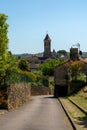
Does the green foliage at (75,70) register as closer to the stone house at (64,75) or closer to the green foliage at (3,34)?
the stone house at (64,75)

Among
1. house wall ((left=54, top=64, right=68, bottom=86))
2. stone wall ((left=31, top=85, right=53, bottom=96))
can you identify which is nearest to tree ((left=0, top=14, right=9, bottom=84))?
stone wall ((left=31, top=85, right=53, bottom=96))

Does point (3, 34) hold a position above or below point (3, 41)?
above

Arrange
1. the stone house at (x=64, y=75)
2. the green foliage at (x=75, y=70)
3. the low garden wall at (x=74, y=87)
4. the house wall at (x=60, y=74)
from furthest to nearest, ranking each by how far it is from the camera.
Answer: the house wall at (x=60, y=74) < the stone house at (x=64, y=75) < the green foliage at (x=75, y=70) < the low garden wall at (x=74, y=87)

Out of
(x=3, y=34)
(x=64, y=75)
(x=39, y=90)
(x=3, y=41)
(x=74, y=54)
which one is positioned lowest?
(x=39, y=90)

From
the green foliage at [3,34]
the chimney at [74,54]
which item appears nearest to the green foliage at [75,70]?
the chimney at [74,54]

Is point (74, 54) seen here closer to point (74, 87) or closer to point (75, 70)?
point (75, 70)

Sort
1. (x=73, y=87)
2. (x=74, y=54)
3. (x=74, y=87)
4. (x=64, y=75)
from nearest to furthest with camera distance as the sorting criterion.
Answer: (x=74, y=87)
(x=73, y=87)
(x=64, y=75)
(x=74, y=54)

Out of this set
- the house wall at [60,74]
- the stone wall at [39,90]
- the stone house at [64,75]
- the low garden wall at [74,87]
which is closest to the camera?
the low garden wall at [74,87]

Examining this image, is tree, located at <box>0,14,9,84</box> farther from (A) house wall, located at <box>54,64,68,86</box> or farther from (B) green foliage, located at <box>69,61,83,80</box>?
(A) house wall, located at <box>54,64,68,86</box>

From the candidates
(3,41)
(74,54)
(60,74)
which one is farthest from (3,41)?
(74,54)

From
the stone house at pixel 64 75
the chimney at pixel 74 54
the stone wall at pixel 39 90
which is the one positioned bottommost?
the stone wall at pixel 39 90

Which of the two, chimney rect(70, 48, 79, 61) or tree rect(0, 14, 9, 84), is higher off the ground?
chimney rect(70, 48, 79, 61)

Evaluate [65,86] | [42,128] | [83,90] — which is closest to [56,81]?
[65,86]

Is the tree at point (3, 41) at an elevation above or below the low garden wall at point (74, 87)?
above
